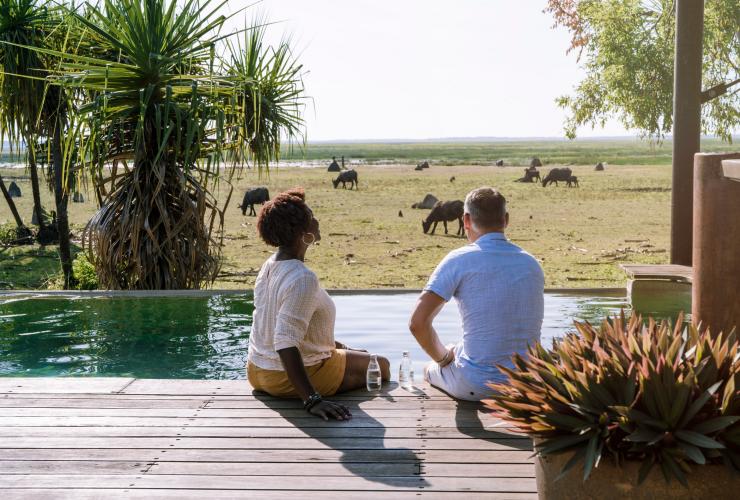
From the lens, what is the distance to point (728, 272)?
410 cm

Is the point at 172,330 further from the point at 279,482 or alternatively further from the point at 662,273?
the point at 279,482

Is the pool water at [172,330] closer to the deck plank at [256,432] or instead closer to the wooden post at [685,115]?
the wooden post at [685,115]

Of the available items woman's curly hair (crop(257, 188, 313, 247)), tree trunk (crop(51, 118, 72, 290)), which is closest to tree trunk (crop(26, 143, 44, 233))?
tree trunk (crop(51, 118, 72, 290))

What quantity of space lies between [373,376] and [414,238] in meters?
13.3

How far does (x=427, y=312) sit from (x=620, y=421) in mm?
1484

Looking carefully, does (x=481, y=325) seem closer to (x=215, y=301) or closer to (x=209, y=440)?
(x=209, y=440)

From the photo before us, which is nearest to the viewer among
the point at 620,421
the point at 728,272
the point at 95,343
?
the point at 620,421

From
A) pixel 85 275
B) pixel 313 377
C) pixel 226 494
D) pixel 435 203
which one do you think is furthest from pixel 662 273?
pixel 435 203

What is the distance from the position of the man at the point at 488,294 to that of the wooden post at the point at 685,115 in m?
4.92

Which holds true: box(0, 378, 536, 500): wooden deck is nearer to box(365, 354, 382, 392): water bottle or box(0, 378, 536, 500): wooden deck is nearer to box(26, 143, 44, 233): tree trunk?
box(365, 354, 382, 392): water bottle

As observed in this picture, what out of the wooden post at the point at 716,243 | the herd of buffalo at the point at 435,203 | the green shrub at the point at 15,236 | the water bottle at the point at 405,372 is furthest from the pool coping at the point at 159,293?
the herd of buffalo at the point at 435,203

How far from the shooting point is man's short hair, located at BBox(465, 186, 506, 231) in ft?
12.5

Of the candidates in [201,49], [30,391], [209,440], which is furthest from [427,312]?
[201,49]

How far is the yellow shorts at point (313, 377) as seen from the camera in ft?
13.1
